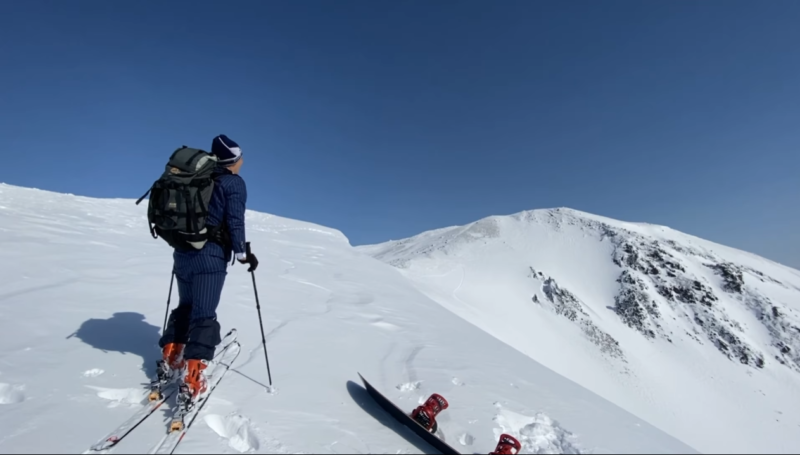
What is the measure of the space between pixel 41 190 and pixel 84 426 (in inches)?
826

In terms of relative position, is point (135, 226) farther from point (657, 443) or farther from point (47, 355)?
point (657, 443)

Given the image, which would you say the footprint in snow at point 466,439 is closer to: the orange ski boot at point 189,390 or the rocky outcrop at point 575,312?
the orange ski boot at point 189,390

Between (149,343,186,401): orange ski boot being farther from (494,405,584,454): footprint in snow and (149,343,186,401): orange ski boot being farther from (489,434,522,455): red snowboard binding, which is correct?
(494,405,584,454): footprint in snow

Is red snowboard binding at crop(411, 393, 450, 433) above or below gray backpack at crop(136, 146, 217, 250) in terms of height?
below

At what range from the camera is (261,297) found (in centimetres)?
836

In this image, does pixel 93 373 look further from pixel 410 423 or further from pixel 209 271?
pixel 410 423

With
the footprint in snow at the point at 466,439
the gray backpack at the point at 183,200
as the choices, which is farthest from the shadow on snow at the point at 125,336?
the footprint in snow at the point at 466,439

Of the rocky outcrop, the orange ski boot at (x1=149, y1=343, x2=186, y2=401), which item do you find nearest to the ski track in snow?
the orange ski boot at (x1=149, y1=343, x2=186, y2=401)

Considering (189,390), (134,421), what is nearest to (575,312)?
(189,390)

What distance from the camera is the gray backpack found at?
3953 mm

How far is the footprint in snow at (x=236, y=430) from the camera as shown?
332 centimetres

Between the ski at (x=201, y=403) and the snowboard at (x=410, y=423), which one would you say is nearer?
the ski at (x=201, y=403)

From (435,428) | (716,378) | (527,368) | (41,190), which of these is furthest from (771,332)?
(41,190)

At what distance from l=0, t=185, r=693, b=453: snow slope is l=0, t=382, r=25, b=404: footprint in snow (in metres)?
0.01
